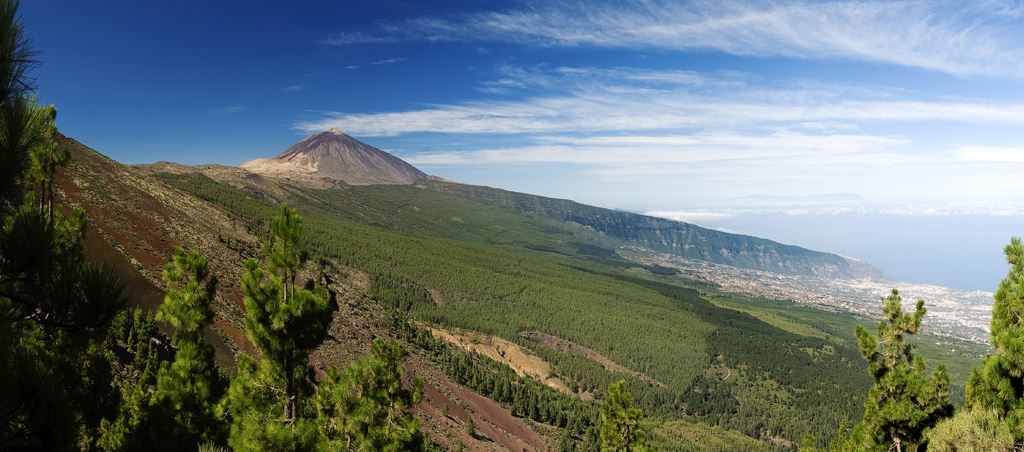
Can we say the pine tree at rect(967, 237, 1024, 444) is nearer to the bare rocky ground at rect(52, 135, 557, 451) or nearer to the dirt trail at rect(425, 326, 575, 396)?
the bare rocky ground at rect(52, 135, 557, 451)

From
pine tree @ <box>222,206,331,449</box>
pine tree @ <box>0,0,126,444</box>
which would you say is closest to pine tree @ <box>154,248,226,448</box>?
pine tree @ <box>222,206,331,449</box>

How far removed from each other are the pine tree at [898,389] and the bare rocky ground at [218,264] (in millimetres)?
39068

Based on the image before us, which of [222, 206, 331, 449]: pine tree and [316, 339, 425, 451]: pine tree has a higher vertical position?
[222, 206, 331, 449]: pine tree

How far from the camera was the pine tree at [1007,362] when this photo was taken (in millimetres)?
12539

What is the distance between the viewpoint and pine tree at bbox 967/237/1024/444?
1254 centimetres

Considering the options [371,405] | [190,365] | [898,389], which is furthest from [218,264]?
[898,389]

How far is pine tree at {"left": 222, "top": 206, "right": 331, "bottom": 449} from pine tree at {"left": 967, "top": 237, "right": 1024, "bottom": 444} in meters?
18.0

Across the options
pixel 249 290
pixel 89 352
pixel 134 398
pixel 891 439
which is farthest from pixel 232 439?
pixel 891 439

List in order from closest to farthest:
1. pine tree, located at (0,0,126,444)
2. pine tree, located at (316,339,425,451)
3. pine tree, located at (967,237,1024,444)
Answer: pine tree, located at (0,0,126,444), pine tree, located at (967,237,1024,444), pine tree, located at (316,339,425,451)

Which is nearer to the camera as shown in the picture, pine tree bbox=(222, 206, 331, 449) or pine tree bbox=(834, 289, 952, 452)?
pine tree bbox=(222, 206, 331, 449)

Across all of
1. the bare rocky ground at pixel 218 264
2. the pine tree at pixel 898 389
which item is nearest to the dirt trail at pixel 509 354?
the bare rocky ground at pixel 218 264

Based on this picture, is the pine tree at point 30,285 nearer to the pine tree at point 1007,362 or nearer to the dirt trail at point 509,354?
the pine tree at point 1007,362

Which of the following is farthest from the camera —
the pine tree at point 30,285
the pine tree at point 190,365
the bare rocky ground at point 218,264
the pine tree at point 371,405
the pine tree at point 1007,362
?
the bare rocky ground at point 218,264

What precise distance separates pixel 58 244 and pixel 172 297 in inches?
450
